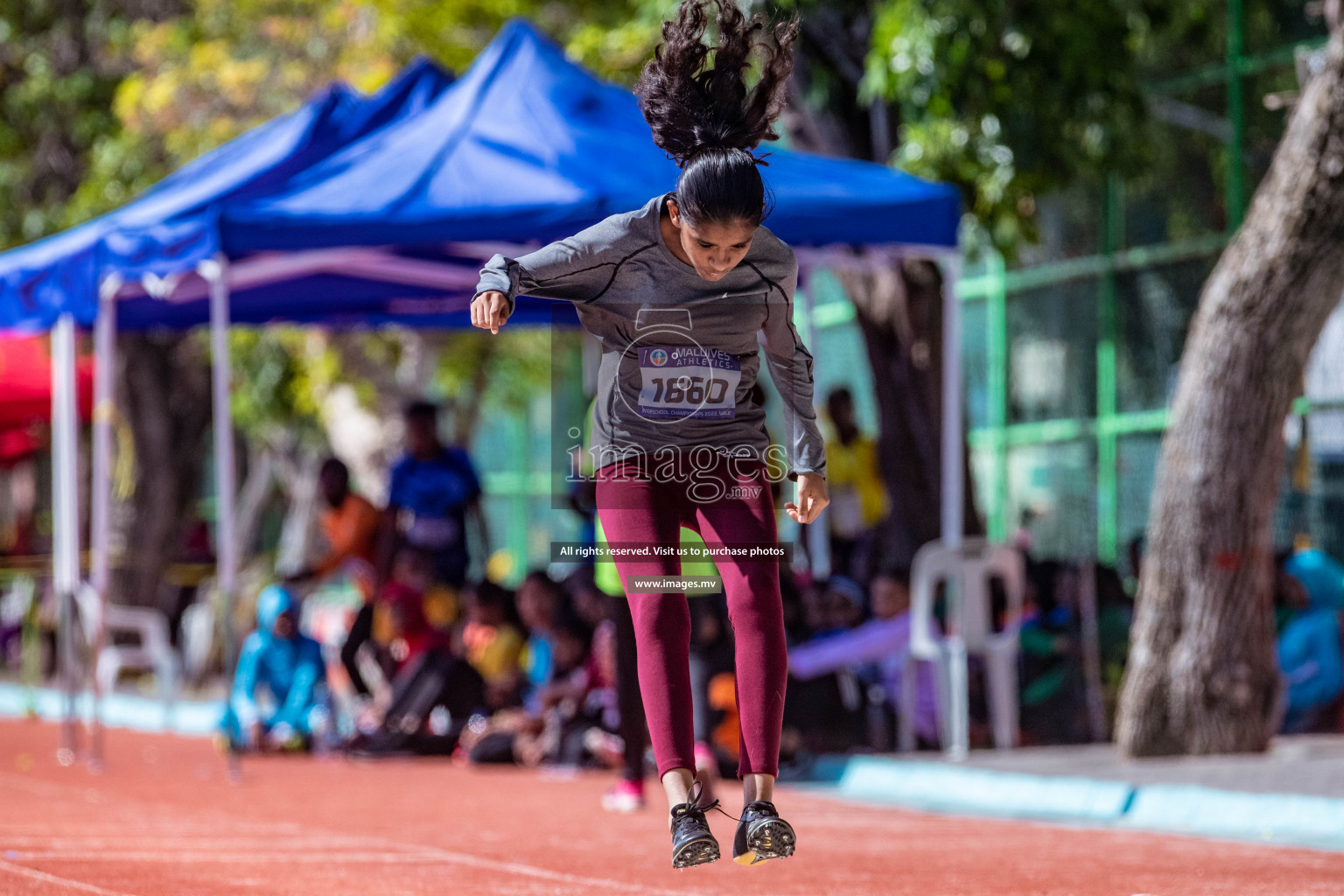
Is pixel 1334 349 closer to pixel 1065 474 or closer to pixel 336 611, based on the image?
pixel 1065 474

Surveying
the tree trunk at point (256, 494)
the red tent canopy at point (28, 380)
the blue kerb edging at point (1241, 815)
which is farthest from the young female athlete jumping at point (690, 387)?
the tree trunk at point (256, 494)

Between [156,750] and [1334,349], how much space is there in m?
7.79

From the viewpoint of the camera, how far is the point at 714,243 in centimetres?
492

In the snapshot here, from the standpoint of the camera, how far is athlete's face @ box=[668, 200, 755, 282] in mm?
4887

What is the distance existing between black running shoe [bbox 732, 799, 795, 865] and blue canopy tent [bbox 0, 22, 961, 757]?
4759 millimetres

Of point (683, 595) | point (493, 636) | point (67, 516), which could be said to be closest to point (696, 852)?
point (683, 595)

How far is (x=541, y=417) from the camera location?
26156mm

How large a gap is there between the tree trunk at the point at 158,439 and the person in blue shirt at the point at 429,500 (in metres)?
8.19

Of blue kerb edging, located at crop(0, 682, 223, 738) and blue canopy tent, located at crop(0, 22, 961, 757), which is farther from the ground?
blue canopy tent, located at crop(0, 22, 961, 757)

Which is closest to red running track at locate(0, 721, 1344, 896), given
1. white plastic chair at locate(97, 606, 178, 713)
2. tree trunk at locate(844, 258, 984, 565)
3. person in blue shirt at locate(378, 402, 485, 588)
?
person in blue shirt at locate(378, 402, 485, 588)

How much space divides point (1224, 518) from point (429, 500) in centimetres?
493

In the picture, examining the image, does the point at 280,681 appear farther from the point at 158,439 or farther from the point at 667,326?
the point at 158,439

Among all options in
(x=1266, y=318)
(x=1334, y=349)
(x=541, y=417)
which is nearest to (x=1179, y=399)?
(x=1266, y=318)

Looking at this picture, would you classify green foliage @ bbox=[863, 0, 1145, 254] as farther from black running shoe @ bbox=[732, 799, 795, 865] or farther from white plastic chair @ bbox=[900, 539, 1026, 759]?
black running shoe @ bbox=[732, 799, 795, 865]
